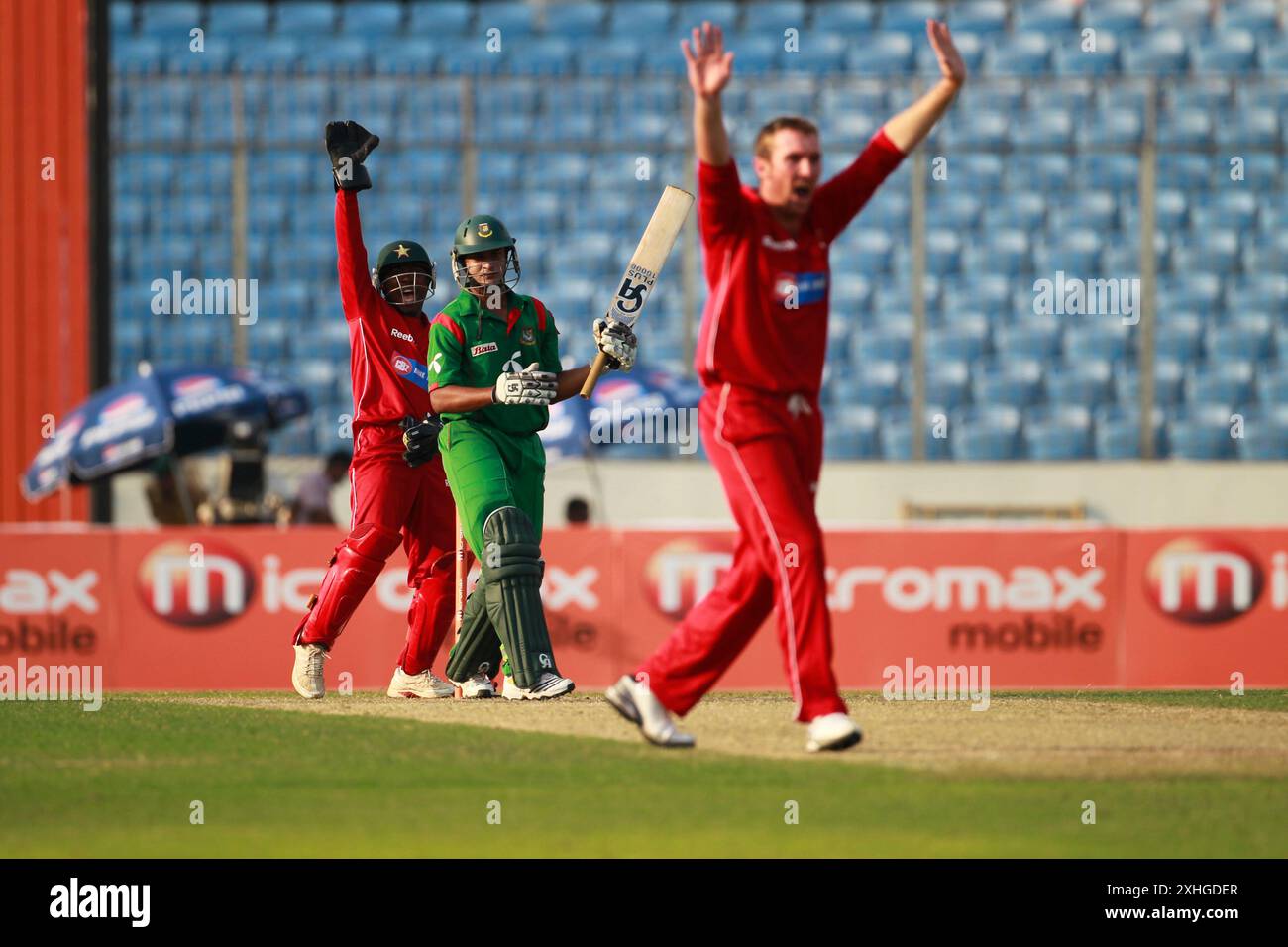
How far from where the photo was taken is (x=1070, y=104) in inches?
893

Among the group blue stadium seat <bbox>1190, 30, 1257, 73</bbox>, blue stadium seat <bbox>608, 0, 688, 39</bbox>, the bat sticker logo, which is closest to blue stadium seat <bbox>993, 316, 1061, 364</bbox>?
blue stadium seat <bbox>1190, 30, 1257, 73</bbox>

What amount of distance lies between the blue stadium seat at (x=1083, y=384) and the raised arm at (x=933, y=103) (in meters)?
15.2

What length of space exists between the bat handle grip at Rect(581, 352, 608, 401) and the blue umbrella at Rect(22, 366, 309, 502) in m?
9.17

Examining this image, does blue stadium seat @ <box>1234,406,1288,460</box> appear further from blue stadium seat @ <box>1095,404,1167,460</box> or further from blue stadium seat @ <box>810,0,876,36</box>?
blue stadium seat @ <box>810,0,876,36</box>

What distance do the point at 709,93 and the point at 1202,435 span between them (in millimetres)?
16405

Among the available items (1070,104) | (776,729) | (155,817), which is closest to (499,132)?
(1070,104)

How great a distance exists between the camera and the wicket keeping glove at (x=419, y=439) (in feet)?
31.6

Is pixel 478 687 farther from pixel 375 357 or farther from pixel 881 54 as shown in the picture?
pixel 881 54

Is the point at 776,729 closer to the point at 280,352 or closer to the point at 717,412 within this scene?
the point at 717,412

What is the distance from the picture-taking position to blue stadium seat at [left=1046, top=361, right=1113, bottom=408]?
22094 millimetres

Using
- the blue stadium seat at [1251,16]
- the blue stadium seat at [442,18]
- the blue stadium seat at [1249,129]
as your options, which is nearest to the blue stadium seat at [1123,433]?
the blue stadium seat at [1249,129]

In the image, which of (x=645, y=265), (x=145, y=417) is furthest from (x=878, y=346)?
(x=645, y=265)

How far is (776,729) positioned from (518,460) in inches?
74.3

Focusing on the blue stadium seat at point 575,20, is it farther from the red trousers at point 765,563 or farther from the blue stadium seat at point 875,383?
the red trousers at point 765,563
